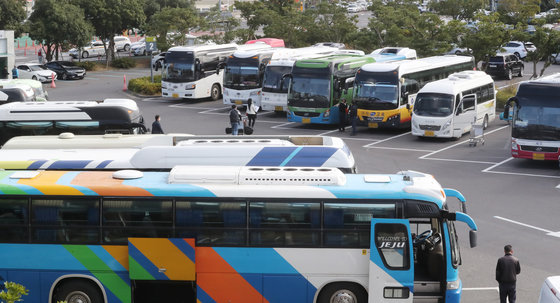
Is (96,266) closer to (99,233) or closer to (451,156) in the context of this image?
(99,233)

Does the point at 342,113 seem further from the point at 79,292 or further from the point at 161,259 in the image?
the point at 79,292

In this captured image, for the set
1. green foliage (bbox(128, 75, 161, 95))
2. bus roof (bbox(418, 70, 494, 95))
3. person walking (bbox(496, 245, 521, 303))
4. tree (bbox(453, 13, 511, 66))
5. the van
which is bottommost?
person walking (bbox(496, 245, 521, 303))

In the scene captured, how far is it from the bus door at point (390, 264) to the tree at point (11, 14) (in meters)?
44.1

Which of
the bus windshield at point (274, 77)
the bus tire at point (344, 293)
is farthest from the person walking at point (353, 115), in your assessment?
the bus tire at point (344, 293)

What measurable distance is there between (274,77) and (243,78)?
2.17 metres

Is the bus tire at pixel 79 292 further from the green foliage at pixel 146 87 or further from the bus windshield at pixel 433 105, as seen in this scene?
the green foliage at pixel 146 87

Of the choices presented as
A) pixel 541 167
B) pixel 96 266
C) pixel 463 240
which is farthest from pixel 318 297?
pixel 541 167

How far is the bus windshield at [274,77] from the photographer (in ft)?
115

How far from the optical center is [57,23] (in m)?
49.8

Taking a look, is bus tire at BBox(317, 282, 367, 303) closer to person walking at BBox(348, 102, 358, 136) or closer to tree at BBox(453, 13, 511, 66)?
person walking at BBox(348, 102, 358, 136)

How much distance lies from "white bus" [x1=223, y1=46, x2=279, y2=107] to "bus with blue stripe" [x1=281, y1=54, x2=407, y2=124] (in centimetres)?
412

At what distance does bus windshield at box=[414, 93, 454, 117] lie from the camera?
2947 cm

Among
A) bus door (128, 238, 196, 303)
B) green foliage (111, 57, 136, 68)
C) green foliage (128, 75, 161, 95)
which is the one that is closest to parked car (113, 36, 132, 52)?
green foliage (111, 57, 136, 68)

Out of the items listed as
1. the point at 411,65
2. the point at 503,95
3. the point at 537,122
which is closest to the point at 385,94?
the point at 411,65
